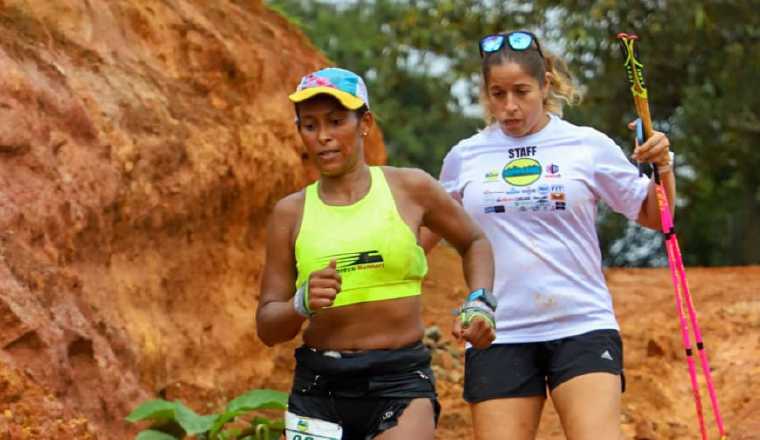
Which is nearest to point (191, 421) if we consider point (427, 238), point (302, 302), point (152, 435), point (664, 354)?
point (152, 435)

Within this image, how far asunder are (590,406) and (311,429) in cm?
101

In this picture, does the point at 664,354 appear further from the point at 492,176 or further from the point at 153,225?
the point at 492,176

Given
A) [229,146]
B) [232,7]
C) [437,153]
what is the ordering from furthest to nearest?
[437,153] < [232,7] < [229,146]

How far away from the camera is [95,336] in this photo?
6406 mm

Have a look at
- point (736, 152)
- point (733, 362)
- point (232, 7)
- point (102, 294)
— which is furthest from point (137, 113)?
point (736, 152)

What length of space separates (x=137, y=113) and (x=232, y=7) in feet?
8.14

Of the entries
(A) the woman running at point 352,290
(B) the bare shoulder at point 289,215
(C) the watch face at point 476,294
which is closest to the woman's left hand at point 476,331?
(A) the woman running at point 352,290

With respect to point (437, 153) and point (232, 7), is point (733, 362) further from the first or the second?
point (437, 153)

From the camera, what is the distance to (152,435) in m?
6.27

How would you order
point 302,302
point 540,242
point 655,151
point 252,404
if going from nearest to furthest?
point 302,302, point 540,242, point 655,151, point 252,404

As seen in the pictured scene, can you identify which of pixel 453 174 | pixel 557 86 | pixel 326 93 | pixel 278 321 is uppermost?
pixel 557 86

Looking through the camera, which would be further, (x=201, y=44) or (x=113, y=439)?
(x=201, y=44)

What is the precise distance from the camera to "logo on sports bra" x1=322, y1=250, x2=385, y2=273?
4504mm

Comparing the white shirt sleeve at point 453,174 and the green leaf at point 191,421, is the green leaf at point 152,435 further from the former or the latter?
the white shirt sleeve at point 453,174
